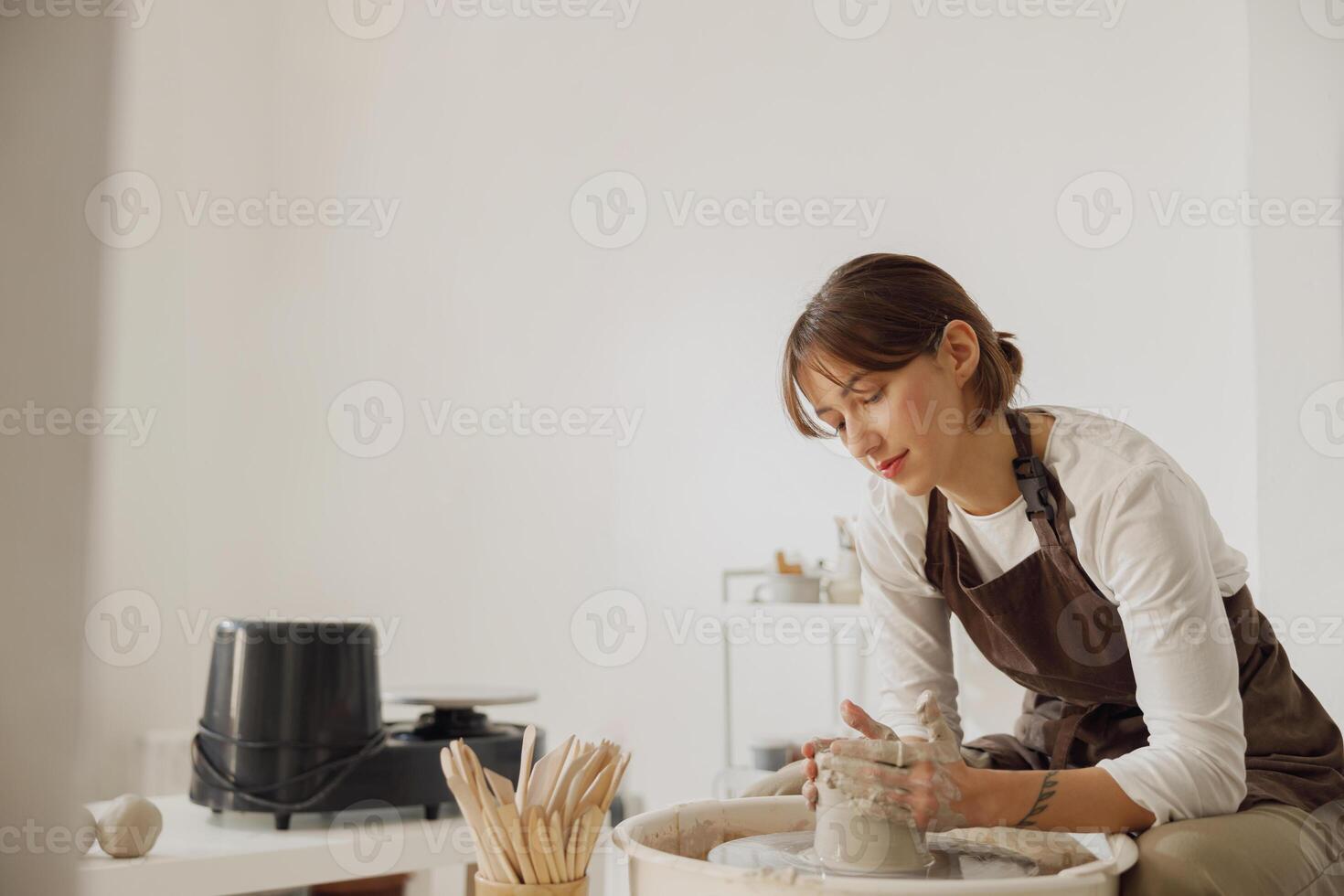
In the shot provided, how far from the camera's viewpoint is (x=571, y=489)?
2736 millimetres

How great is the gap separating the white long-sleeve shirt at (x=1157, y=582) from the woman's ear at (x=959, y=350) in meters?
0.12

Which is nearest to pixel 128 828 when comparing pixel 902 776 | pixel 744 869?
pixel 744 869

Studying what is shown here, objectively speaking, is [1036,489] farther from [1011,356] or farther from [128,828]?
[128,828]

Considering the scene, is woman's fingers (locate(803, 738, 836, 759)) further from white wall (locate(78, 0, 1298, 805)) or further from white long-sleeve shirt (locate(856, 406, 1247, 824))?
white wall (locate(78, 0, 1298, 805))

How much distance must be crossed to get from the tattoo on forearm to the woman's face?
1.03 ft

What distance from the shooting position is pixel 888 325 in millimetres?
1067

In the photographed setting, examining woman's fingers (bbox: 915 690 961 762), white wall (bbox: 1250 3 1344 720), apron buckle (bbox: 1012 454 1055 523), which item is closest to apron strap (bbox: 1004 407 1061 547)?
apron buckle (bbox: 1012 454 1055 523)

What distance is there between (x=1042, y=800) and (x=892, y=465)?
344mm

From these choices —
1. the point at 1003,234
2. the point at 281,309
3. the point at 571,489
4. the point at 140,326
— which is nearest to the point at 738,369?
the point at 571,489

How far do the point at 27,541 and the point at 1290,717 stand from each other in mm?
1219

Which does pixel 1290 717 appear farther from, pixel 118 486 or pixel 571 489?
pixel 118 486

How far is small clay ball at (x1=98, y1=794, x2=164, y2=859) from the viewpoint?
3.88 ft

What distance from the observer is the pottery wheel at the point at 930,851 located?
0.91 metres

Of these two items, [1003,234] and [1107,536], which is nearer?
[1107,536]
